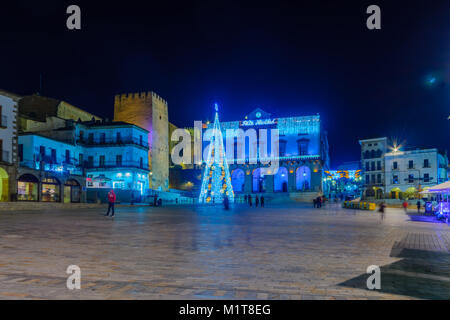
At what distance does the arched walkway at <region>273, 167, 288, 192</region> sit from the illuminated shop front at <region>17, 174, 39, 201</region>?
149 ft

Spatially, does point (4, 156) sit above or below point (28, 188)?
above

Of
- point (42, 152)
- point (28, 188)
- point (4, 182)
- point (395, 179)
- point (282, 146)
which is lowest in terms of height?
point (28, 188)

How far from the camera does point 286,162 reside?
66.6m

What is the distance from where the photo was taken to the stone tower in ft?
179

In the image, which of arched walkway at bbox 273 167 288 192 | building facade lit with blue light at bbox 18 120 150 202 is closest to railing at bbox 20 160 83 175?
building facade lit with blue light at bbox 18 120 150 202

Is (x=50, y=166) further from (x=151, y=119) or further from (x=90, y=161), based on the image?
(x=151, y=119)

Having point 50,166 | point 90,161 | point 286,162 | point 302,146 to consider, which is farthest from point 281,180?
point 50,166

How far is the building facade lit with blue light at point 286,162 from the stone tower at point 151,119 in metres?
16.8

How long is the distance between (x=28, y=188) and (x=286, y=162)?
152 feet
